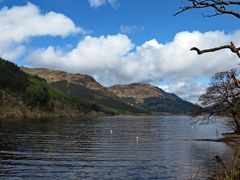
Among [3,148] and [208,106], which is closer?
[3,148]

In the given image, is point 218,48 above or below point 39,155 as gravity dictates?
above

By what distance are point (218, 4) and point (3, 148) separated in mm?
56009

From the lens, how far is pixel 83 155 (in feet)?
185

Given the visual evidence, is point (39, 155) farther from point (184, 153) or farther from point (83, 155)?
point (184, 153)

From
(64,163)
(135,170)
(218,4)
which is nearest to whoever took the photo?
(218,4)

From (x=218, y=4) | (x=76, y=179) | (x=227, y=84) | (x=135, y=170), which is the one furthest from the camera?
(x=227, y=84)

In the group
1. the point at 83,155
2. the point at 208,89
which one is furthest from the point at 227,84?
the point at 83,155

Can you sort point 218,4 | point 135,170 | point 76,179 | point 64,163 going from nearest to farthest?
point 218,4 < point 76,179 < point 135,170 < point 64,163

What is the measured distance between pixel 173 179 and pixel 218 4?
28.2m

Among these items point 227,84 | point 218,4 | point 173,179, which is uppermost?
point 227,84

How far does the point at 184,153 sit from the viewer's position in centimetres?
6116

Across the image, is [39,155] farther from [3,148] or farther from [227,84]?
[227,84]

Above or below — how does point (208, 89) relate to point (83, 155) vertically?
above

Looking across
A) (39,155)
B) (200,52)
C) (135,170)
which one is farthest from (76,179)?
(200,52)
